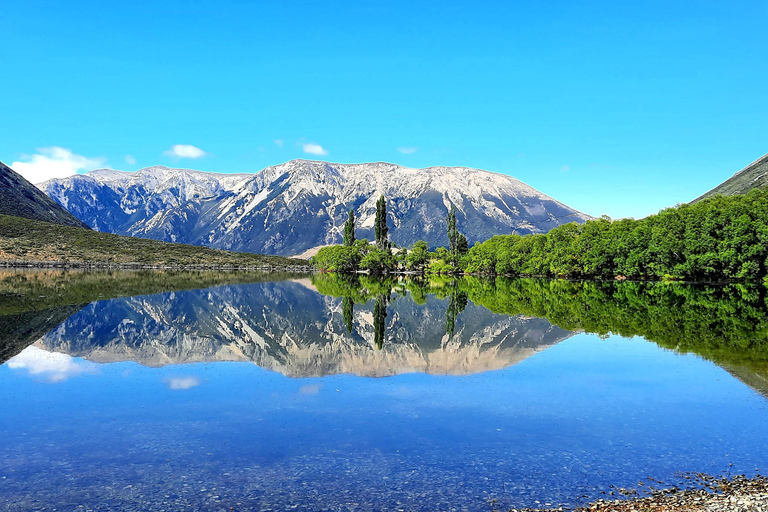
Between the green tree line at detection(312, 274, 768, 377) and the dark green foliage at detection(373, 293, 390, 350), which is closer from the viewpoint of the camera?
the green tree line at detection(312, 274, 768, 377)

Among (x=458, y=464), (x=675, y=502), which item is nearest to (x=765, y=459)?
(x=675, y=502)

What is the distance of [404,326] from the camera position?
50062 millimetres

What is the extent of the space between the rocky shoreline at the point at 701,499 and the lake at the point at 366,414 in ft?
1.83

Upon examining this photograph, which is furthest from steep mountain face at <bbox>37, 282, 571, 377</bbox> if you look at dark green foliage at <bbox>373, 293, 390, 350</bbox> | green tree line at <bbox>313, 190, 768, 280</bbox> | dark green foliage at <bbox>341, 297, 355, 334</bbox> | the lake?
green tree line at <bbox>313, 190, 768, 280</bbox>

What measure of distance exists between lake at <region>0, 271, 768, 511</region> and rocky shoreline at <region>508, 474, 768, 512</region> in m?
0.56

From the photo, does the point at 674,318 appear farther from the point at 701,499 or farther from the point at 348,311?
the point at 701,499

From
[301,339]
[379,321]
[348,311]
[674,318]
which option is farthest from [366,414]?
[674,318]

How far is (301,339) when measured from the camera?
40812 mm

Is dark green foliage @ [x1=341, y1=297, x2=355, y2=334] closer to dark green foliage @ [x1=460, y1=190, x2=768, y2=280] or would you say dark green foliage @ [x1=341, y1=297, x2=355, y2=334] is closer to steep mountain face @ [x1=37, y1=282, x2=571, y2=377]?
steep mountain face @ [x1=37, y1=282, x2=571, y2=377]

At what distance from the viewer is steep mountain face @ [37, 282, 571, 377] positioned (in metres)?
32.5

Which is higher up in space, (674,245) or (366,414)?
(674,245)

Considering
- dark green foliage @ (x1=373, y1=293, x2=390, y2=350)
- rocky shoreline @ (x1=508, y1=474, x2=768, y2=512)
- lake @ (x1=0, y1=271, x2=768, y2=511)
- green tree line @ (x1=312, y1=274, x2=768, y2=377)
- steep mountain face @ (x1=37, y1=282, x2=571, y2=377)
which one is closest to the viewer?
rocky shoreline @ (x1=508, y1=474, x2=768, y2=512)

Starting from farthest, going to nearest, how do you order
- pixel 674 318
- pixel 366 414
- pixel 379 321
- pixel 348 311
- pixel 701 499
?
pixel 348 311 → pixel 379 321 → pixel 674 318 → pixel 366 414 → pixel 701 499

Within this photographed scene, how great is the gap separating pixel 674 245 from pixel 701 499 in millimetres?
119229
